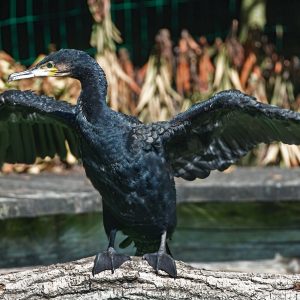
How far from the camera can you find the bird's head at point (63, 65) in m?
4.81

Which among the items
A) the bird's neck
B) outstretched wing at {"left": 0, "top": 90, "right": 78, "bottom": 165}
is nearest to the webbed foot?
the bird's neck

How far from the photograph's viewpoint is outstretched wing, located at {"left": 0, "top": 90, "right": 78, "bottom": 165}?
520 centimetres

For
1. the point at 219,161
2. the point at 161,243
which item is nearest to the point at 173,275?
the point at 161,243

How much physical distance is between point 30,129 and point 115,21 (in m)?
3.41

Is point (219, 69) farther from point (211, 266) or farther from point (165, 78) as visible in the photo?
point (211, 266)

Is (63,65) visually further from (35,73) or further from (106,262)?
(106,262)

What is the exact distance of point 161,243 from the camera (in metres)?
4.98

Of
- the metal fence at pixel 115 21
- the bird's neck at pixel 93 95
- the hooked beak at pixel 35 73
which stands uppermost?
the hooked beak at pixel 35 73

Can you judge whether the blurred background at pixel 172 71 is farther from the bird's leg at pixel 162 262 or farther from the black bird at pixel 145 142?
the bird's leg at pixel 162 262

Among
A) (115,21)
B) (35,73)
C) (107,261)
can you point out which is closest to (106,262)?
(107,261)

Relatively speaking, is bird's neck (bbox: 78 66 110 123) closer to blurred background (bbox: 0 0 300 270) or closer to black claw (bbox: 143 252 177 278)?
black claw (bbox: 143 252 177 278)

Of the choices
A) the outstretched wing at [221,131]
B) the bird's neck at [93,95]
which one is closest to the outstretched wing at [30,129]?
the bird's neck at [93,95]

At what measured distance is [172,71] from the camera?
26.2 feet

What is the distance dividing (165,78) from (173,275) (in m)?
3.37
